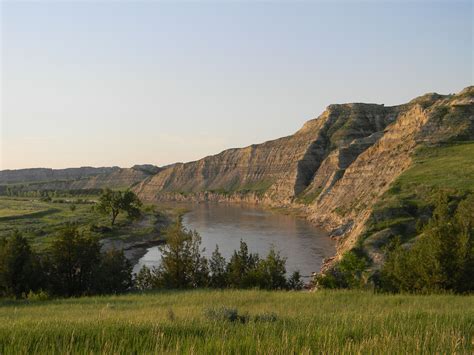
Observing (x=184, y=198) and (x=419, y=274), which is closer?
(x=419, y=274)

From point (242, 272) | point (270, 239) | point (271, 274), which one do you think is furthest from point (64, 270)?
point (270, 239)

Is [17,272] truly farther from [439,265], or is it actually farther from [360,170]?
[360,170]

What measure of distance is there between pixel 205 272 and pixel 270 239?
35372 millimetres

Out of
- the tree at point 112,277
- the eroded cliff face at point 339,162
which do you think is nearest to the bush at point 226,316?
the tree at point 112,277

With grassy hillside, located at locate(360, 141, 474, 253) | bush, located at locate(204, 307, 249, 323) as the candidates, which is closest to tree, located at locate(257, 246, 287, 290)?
grassy hillside, located at locate(360, 141, 474, 253)

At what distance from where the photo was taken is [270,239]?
67375mm

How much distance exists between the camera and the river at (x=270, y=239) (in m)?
52.3

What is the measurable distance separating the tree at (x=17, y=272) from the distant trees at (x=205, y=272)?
7860 mm

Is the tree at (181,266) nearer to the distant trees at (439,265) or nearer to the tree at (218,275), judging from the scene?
the tree at (218,275)

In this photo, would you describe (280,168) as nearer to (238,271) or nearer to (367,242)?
(367,242)

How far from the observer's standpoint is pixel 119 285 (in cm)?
3094

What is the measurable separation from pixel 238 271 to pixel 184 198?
506ft

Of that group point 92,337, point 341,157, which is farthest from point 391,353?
point 341,157

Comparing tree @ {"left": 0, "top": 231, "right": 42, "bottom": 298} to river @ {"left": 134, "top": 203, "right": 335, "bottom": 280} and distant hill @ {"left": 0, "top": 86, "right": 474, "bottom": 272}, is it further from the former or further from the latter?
distant hill @ {"left": 0, "top": 86, "right": 474, "bottom": 272}
